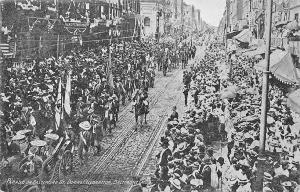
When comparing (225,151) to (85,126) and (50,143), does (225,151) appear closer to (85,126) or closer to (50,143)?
(85,126)

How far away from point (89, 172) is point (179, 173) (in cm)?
430

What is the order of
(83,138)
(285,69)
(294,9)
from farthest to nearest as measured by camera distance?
(294,9) < (285,69) < (83,138)

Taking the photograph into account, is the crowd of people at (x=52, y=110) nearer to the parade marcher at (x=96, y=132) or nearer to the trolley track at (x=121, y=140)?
the parade marcher at (x=96, y=132)

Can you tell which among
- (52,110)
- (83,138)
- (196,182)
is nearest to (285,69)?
(83,138)

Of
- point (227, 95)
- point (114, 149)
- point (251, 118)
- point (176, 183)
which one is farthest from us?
point (227, 95)

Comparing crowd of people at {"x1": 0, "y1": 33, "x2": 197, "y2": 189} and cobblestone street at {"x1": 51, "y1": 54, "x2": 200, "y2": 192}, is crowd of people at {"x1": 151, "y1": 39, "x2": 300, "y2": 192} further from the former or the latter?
crowd of people at {"x1": 0, "y1": 33, "x2": 197, "y2": 189}

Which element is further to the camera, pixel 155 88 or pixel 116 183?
pixel 155 88

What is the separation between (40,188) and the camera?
1048 centimetres

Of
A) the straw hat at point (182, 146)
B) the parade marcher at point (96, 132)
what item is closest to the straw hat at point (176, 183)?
the straw hat at point (182, 146)

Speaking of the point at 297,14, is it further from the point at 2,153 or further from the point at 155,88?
the point at 2,153

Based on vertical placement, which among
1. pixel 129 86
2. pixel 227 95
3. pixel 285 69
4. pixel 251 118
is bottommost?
pixel 251 118

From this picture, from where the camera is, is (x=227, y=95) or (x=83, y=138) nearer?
(x=83, y=138)

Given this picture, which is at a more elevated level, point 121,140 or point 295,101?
point 295,101

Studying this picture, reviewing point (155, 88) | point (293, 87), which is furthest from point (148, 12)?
point (293, 87)
